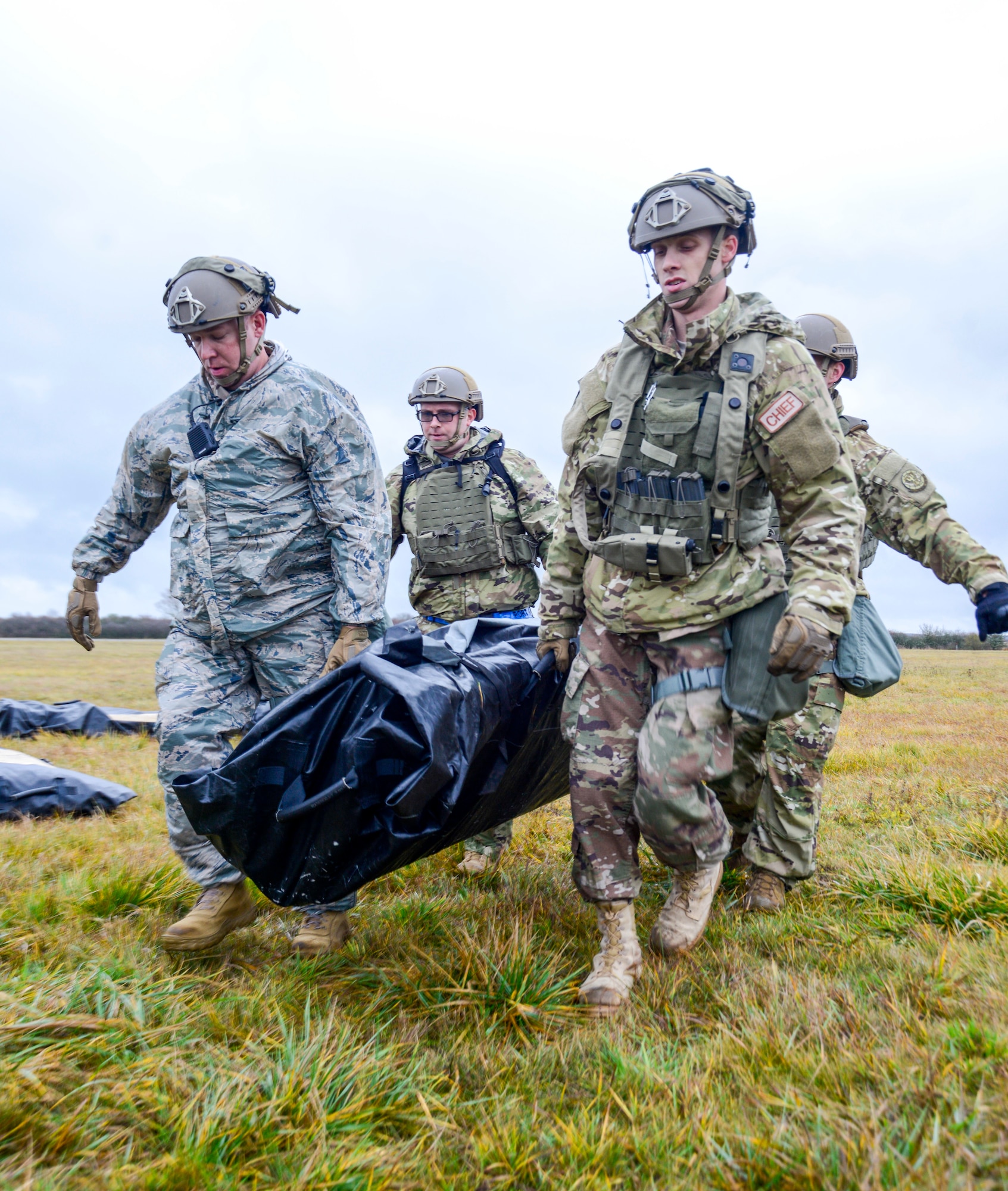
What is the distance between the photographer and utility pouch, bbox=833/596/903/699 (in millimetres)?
4402

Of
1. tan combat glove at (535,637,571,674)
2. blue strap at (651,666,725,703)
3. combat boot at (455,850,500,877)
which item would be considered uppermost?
tan combat glove at (535,637,571,674)

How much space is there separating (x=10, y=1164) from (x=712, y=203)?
3559mm

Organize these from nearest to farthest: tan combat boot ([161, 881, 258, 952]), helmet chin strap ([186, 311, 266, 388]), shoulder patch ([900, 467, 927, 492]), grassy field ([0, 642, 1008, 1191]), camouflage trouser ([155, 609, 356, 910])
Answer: grassy field ([0, 642, 1008, 1191])
tan combat boot ([161, 881, 258, 952])
camouflage trouser ([155, 609, 356, 910])
helmet chin strap ([186, 311, 266, 388])
shoulder patch ([900, 467, 927, 492])

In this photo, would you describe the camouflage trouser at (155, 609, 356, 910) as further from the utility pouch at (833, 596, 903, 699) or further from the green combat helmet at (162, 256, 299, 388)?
the utility pouch at (833, 596, 903, 699)

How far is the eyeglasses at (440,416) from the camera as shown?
6156mm

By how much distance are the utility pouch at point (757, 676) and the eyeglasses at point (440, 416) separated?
331 cm

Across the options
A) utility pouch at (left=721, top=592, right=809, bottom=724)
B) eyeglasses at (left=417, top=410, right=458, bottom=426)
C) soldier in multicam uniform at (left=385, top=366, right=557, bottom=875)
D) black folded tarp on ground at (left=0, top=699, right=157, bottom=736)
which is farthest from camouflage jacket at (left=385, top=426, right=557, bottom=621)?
black folded tarp on ground at (left=0, top=699, right=157, bottom=736)

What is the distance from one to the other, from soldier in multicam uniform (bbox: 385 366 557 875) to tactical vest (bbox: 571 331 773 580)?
248 cm

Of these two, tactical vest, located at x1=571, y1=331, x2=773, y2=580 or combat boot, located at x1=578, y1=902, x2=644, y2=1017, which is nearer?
combat boot, located at x1=578, y1=902, x2=644, y2=1017

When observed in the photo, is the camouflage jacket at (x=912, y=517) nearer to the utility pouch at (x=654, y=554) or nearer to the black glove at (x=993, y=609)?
the black glove at (x=993, y=609)

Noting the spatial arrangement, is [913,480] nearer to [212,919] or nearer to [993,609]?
Result: [993,609]

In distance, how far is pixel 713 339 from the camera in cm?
335

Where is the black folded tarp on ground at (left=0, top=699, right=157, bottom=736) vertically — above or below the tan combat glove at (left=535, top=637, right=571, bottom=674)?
below

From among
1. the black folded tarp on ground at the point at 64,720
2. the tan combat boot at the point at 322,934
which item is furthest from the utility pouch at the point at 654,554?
the black folded tarp on ground at the point at 64,720
